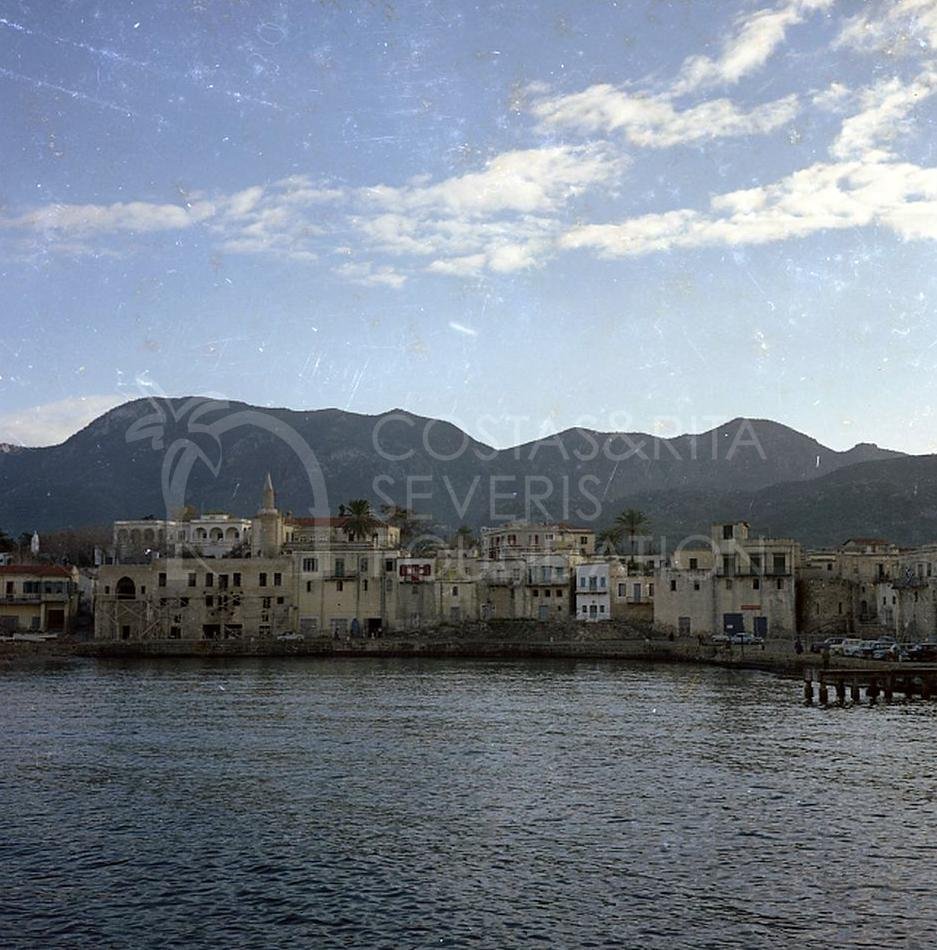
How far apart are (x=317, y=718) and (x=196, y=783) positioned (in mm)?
17571

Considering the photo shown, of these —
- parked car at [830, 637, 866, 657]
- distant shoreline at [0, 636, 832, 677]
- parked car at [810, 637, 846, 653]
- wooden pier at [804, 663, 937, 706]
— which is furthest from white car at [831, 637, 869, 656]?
wooden pier at [804, 663, 937, 706]

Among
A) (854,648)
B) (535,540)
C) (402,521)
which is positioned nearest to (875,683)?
(854,648)

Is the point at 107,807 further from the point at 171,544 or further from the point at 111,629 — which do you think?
the point at 171,544

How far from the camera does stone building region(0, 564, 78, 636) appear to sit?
4380 inches

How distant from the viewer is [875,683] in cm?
6356

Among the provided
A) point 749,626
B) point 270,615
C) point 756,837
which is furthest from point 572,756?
point 270,615

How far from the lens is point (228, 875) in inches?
1025

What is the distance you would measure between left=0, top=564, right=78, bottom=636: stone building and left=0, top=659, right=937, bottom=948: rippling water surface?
58.8 m

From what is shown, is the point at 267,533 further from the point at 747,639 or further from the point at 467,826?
the point at 467,826

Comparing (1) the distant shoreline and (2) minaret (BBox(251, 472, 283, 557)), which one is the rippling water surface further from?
(2) minaret (BBox(251, 472, 283, 557))

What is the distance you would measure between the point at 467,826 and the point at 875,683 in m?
40.7

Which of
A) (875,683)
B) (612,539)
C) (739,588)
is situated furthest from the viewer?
(612,539)

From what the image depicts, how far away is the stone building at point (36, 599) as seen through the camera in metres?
111

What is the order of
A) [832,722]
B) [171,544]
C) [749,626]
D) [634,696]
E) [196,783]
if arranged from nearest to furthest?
[196,783] < [832,722] < [634,696] < [749,626] < [171,544]
